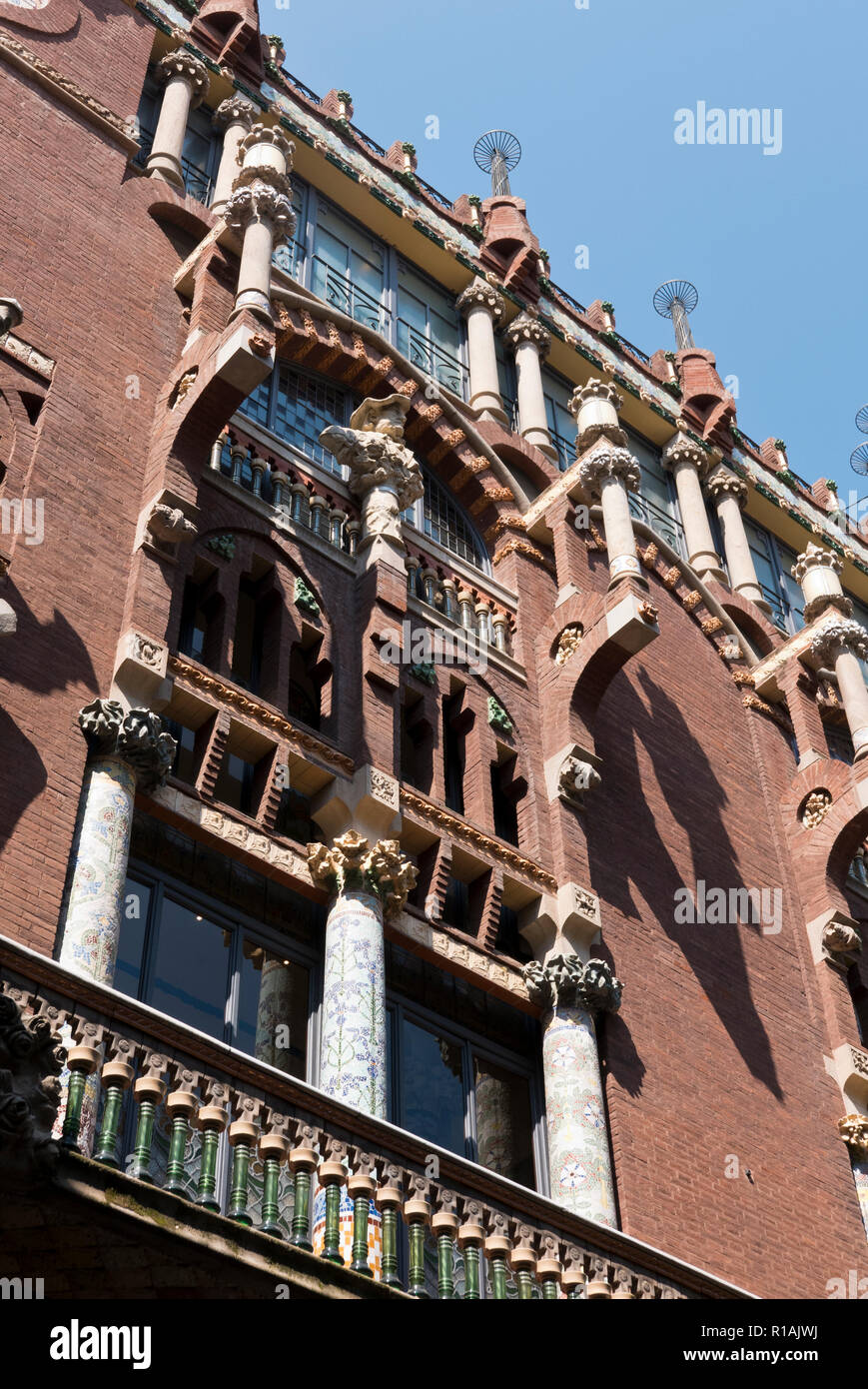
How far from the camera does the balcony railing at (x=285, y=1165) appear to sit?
8781 millimetres

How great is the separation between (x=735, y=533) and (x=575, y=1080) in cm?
1324

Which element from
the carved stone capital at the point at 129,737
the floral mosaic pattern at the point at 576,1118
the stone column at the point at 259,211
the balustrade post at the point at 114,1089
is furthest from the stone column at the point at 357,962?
the stone column at the point at 259,211

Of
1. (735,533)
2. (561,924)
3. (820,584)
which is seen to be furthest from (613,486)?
(735,533)

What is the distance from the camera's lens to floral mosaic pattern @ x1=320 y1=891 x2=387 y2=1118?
12.9 m

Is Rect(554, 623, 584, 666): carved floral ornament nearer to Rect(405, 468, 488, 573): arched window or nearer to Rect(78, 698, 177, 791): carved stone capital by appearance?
Rect(405, 468, 488, 573): arched window

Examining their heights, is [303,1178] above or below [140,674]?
below

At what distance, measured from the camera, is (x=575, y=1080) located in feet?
49.1

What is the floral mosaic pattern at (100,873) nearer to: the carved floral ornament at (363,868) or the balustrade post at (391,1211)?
the carved floral ornament at (363,868)

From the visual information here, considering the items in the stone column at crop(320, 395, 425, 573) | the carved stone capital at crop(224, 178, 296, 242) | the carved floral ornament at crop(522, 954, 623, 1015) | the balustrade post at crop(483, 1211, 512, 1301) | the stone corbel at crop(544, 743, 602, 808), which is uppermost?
the carved stone capital at crop(224, 178, 296, 242)

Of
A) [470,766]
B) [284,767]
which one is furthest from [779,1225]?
[284,767]

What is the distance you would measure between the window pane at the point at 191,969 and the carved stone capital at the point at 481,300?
13.3 meters

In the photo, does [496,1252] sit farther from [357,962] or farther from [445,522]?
[445,522]

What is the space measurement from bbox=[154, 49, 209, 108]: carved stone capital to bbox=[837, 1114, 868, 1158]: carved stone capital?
1486 centimetres

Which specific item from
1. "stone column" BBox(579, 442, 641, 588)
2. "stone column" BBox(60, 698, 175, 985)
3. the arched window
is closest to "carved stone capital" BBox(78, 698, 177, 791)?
"stone column" BBox(60, 698, 175, 985)
